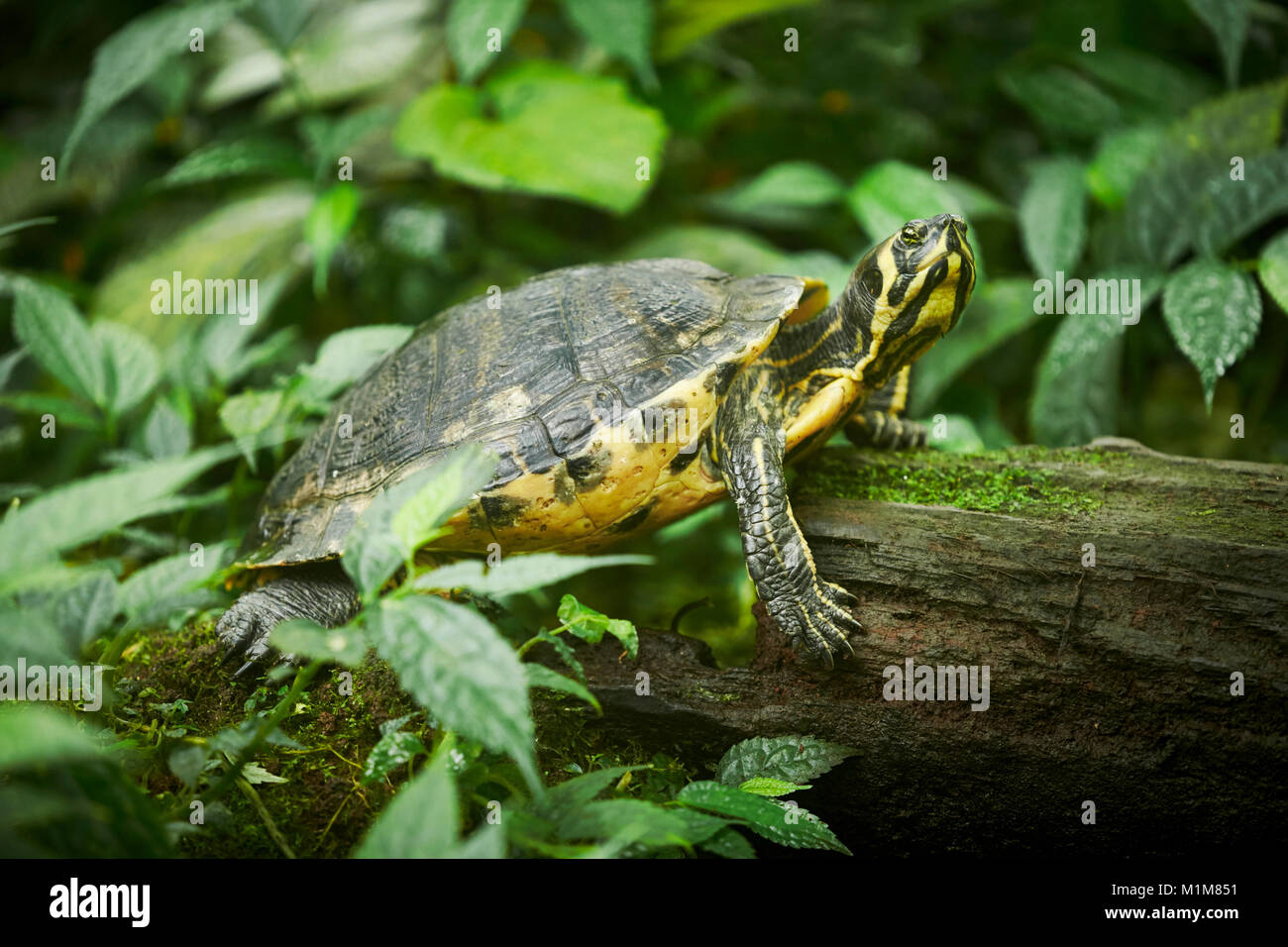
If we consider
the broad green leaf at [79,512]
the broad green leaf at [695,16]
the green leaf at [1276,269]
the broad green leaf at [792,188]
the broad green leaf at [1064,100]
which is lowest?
the broad green leaf at [79,512]

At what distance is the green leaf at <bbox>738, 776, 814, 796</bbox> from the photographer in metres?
2.04

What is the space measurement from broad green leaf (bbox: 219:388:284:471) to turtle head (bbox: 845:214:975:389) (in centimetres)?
212

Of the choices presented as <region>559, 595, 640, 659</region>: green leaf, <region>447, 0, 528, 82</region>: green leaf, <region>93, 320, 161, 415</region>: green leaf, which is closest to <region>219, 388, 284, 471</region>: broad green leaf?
<region>93, 320, 161, 415</region>: green leaf

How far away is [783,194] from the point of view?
398cm

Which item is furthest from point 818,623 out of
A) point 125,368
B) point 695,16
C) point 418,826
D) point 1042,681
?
point 695,16

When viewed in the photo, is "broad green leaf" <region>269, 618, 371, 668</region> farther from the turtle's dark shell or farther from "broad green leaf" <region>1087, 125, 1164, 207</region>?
"broad green leaf" <region>1087, 125, 1164, 207</region>

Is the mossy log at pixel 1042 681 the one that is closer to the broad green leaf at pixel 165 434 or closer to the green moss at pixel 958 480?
the green moss at pixel 958 480

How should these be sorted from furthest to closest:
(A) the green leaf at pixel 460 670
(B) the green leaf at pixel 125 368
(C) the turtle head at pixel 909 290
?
(B) the green leaf at pixel 125 368 < (C) the turtle head at pixel 909 290 < (A) the green leaf at pixel 460 670

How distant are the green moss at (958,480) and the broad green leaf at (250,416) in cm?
193

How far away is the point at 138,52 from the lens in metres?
3.69

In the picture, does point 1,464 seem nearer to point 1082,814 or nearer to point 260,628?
point 260,628

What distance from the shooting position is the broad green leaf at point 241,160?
3.66 m

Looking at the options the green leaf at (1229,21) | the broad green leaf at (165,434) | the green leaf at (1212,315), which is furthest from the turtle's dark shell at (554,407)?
the green leaf at (1229,21)
